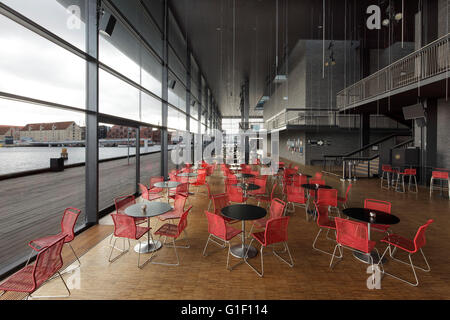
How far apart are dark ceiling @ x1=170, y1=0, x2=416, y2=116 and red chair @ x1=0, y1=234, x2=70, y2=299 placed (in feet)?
32.1

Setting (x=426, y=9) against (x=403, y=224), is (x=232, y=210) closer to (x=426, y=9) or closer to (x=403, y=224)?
(x=403, y=224)

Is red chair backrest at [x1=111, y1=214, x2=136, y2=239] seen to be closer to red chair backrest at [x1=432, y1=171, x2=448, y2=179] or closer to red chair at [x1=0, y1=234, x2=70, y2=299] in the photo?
red chair at [x1=0, y1=234, x2=70, y2=299]

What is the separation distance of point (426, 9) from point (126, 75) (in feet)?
39.5

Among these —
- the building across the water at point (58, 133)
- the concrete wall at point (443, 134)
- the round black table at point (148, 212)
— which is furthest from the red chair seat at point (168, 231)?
the building across the water at point (58, 133)

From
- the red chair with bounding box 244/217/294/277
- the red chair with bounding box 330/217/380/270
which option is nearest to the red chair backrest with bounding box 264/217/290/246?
the red chair with bounding box 244/217/294/277

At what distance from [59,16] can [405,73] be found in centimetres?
1241

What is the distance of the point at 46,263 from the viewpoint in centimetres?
221

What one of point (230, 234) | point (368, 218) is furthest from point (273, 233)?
point (368, 218)

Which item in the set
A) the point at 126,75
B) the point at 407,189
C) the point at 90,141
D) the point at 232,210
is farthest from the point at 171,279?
the point at 407,189

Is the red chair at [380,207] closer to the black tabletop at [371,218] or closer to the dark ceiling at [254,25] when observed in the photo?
the black tabletop at [371,218]

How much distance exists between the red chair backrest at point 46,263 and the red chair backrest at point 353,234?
3.40 metres

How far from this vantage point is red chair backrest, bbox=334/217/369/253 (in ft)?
9.23

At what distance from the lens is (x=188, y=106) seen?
12.5m

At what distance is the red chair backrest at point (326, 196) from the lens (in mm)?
4727
